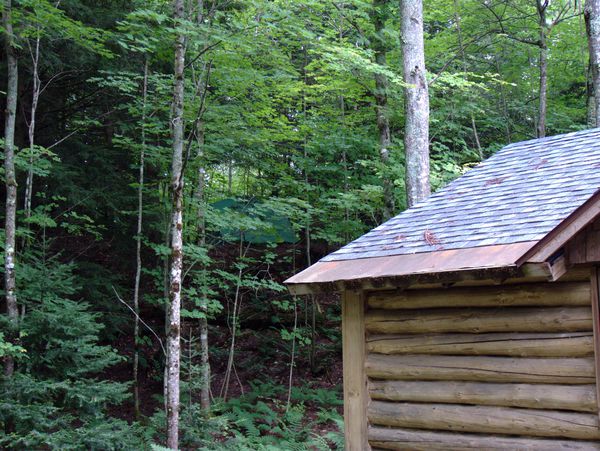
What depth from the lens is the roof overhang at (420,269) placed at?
16.5 feet

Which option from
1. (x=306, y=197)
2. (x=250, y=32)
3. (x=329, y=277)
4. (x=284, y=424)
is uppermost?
(x=250, y=32)

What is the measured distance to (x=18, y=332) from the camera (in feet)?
29.1

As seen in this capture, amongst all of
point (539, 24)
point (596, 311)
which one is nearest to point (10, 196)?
point (596, 311)

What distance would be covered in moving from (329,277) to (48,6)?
6.68 m

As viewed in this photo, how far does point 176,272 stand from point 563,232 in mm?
5725

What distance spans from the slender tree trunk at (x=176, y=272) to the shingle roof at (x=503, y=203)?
2944 mm

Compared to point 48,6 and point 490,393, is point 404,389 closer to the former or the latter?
point 490,393

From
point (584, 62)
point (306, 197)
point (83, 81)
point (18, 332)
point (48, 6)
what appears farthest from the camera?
point (584, 62)

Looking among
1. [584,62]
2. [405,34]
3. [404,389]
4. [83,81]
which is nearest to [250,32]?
[405,34]

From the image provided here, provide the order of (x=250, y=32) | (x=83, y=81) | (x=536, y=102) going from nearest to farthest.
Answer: (x=250, y=32) → (x=83, y=81) → (x=536, y=102)

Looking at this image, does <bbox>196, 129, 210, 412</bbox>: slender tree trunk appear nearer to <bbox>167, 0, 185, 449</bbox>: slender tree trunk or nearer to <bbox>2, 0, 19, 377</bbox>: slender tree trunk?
<bbox>167, 0, 185, 449</bbox>: slender tree trunk

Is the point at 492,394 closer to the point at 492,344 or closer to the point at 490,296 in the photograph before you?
the point at 492,344

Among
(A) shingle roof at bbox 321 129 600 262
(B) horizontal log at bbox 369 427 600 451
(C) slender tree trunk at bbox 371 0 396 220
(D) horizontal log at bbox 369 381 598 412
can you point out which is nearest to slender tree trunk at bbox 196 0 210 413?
(C) slender tree trunk at bbox 371 0 396 220

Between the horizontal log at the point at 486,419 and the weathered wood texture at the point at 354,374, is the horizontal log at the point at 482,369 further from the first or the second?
the horizontal log at the point at 486,419
